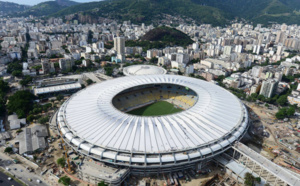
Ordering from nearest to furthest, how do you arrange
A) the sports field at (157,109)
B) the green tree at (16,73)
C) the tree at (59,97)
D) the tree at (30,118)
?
the tree at (30,118)
the sports field at (157,109)
the tree at (59,97)
the green tree at (16,73)

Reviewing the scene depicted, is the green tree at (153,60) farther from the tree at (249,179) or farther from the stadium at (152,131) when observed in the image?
the tree at (249,179)

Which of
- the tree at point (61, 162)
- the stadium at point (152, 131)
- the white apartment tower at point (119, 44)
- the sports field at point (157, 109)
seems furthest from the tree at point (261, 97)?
the white apartment tower at point (119, 44)

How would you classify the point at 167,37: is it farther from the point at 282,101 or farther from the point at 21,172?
the point at 21,172

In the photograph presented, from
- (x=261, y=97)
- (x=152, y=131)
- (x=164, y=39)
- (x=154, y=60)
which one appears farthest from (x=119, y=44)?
(x=152, y=131)

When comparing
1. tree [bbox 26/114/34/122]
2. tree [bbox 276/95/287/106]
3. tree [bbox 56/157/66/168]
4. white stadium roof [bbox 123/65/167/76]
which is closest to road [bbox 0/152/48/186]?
tree [bbox 56/157/66/168]

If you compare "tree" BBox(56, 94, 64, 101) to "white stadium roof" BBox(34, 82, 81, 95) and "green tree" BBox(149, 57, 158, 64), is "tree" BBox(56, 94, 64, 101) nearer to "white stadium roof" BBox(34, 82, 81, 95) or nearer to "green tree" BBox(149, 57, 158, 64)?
"white stadium roof" BBox(34, 82, 81, 95)

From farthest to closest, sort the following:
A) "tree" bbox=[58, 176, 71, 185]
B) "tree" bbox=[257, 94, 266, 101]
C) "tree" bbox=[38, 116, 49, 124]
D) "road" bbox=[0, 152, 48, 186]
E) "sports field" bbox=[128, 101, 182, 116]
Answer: "tree" bbox=[257, 94, 266, 101] < "sports field" bbox=[128, 101, 182, 116] < "tree" bbox=[38, 116, 49, 124] < "road" bbox=[0, 152, 48, 186] < "tree" bbox=[58, 176, 71, 185]

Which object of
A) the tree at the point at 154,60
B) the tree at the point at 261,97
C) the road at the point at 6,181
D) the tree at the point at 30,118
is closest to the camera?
the road at the point at 6,181
